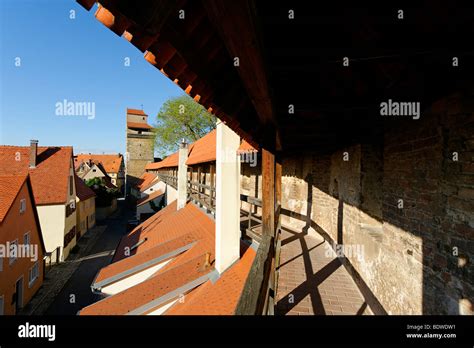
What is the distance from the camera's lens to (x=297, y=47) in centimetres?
166

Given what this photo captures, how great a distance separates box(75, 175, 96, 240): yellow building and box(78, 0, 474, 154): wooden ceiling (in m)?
21.5

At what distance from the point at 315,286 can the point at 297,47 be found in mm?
Answer: 4414

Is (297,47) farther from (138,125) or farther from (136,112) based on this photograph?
(136,112)

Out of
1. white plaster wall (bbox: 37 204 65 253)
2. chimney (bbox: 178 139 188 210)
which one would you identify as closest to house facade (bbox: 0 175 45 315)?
white plaster wall (bbox: 37 204 65 253)

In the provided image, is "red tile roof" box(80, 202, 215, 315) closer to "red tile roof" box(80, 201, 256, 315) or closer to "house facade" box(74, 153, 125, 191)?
"red tile roof" box(80, 201, 256, 315)

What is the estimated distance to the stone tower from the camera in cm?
4203

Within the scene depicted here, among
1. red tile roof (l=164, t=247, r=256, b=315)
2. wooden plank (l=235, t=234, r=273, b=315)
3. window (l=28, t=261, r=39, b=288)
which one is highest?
wooden plank (l=235, t=234, r=273, b=315)

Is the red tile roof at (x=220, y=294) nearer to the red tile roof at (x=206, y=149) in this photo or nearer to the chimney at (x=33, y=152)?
the red tile roof at (x=206, y=149)

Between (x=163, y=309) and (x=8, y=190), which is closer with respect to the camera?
(x=163, y=309)

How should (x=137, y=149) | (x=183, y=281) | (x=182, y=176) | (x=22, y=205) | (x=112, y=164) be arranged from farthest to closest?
1. (x=112, y=164)
2. (x=137, y=149)
3. (x=182, y=176)
4. (x=22, y=205)
5. (x=183, y=281)

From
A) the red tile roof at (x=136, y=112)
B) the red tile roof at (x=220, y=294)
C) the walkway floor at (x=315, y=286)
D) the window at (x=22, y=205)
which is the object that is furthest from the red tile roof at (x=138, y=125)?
the walkway floor at (x=315, y=286)

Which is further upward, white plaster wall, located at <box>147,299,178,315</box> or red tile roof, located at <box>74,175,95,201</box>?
red tile roof, located at <box>74,175,95,201</box>

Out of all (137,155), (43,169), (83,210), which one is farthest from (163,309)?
(137,155)

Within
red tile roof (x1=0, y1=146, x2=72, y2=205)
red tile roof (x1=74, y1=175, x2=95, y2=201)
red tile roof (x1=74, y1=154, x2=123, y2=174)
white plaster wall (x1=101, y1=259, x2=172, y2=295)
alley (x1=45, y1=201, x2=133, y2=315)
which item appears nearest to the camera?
white plaster wall (x1=101, y1=259, x2=172, y2=295)
